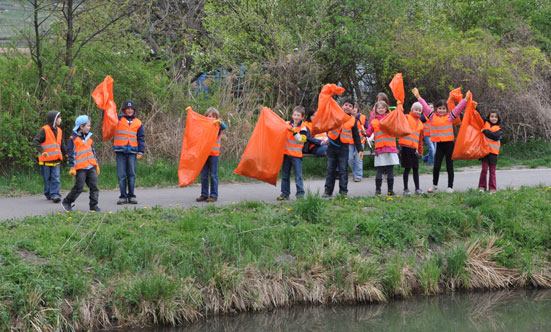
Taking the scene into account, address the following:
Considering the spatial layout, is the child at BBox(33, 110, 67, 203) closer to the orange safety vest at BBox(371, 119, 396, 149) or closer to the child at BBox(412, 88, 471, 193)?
the orange safety vest at BBox(371, 119, 396, 149)

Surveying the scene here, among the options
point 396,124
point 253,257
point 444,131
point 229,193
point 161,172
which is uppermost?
point 396,124

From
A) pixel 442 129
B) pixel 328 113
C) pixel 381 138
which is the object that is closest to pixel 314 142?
pixel 328 113

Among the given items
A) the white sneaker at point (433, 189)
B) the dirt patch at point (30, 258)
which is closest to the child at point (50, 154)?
the dirt patch at point (30, 258)

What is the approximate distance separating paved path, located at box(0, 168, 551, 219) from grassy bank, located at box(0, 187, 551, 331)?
1.04 m

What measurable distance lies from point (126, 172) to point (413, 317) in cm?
499

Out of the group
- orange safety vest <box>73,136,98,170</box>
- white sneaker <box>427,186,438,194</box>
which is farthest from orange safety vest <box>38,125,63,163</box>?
white sneaker <box>427,186,438,194</box>

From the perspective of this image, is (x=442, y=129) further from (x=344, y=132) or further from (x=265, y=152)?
(x=265, y=152)

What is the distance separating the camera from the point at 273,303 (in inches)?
282

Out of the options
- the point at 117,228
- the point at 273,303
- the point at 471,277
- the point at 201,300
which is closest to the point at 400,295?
the point at 471,277

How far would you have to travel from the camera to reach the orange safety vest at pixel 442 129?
34.3 feet

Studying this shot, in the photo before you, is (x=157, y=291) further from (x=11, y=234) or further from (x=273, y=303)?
(x=11, y=234)

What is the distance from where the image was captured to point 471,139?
34.7ft

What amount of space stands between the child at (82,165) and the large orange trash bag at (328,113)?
3362 mm

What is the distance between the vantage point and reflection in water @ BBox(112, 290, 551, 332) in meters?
6.88
